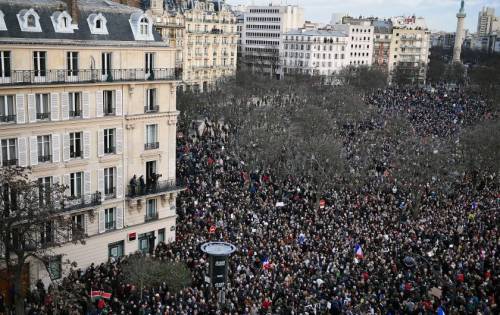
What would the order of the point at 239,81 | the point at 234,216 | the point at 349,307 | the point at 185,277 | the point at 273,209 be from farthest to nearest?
the point at 239,81 < the point at 273,209 < the point at 234,216 < the point at 185,277 < the point at 349,307

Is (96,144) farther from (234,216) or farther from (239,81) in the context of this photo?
(239,81)

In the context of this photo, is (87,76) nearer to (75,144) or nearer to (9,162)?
(75,144)

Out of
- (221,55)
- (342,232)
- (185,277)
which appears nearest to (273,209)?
(342,232)

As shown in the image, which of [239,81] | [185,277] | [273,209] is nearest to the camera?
[185,277]

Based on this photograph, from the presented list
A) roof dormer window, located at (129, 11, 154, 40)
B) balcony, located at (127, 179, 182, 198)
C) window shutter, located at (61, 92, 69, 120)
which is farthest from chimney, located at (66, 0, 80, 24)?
balcony, located at (127, 179, 182, 198)

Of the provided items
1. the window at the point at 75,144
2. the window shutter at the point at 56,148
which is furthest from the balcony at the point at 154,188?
the window shutter at the point at 56,148

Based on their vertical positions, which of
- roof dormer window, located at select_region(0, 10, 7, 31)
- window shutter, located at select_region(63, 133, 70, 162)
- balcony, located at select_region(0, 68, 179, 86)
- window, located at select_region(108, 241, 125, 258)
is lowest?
window, located at select_region(108, 241, 125, 258)

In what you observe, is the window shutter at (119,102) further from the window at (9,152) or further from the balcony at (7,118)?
the window at (9,152)

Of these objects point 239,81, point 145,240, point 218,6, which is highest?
point 218,6

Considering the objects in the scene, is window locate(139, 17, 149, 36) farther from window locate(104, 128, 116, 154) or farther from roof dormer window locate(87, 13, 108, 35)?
window locate(104, 128, 116, 154)
